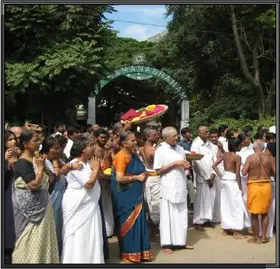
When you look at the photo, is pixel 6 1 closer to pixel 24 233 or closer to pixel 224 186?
pixel 24 233

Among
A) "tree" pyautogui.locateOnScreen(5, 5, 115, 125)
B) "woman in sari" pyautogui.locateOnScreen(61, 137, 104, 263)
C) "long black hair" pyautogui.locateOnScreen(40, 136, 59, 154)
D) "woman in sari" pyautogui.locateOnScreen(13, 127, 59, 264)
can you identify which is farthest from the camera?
"tree" pyautogui.locateOnScreen(5, 5, 115, 125)

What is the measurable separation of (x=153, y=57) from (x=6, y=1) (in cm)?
1648

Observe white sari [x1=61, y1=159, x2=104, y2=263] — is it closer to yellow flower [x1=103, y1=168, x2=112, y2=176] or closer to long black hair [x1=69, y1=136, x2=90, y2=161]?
long black hair [x1=69, y1=136, x2=90, y2=161]

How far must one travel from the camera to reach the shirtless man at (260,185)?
621cm

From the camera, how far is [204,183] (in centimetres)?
736

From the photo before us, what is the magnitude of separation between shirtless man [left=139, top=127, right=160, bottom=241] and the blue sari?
2.66ft

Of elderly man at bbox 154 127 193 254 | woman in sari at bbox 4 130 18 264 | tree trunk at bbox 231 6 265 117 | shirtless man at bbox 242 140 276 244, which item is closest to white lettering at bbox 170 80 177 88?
tree trunk at bbox 231 6 265 117

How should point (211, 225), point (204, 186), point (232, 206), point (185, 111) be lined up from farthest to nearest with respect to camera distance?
point (185, 111), point (211, 225), point (204, 186), point (232, 206)

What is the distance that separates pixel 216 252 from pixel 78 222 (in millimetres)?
2017

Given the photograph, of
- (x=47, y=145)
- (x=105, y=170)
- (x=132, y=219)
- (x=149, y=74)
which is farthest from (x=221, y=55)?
(x=149, y=74)

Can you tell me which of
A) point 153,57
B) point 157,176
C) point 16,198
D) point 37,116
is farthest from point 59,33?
point 153,57

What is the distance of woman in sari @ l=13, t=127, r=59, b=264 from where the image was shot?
445 cm

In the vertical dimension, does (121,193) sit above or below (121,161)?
below

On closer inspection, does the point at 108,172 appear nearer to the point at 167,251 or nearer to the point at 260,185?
the point at 167,251
